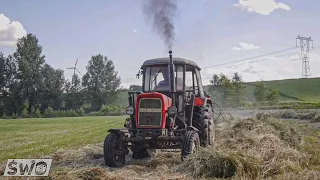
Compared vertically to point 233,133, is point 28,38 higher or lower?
higher

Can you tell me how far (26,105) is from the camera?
75000 millimetres

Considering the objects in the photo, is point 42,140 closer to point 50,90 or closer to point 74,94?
point 50,90

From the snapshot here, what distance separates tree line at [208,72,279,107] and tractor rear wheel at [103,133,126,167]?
4662 centimetres

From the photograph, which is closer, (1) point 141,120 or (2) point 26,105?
(1) point 141,120

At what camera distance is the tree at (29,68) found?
75875 millimetres

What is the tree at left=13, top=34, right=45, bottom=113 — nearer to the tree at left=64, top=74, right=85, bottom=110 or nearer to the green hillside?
the tree at left=64, top=74, right=85, bottom=110

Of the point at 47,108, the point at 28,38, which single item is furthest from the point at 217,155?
the point at 28,38

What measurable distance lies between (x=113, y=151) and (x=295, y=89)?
234ft

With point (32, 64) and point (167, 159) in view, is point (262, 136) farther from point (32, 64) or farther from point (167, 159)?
point (32, 64)

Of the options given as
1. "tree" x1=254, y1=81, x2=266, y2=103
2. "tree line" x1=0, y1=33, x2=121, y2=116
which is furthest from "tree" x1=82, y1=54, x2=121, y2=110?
"tree" x1=254, y1=81, x2=266, y2=103

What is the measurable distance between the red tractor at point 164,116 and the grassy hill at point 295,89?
5361 cm

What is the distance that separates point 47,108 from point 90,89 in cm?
1481

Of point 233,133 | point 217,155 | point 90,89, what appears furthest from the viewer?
point 90,89

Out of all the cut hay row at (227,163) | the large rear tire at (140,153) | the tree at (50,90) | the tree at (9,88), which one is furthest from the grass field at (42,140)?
the tree at (50,90)
